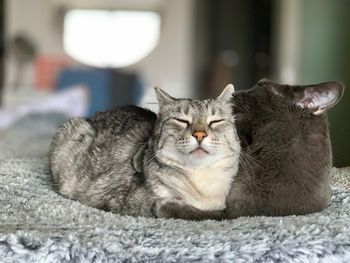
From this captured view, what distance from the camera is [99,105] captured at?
11.2ft

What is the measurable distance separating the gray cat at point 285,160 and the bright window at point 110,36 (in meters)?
3.35

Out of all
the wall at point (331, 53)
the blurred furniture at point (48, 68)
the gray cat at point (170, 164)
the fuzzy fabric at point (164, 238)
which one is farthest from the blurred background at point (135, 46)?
the fuzzy fabric at point (164, 238)

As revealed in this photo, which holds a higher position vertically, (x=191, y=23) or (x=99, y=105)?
(x=191, y=23)

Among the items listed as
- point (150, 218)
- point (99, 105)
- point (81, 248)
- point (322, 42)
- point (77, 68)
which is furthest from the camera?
point (77, 68)

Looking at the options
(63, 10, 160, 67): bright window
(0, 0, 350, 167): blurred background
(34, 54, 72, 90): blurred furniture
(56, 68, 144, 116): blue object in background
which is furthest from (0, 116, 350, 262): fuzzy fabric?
(63, 10, 160, 67): bright window

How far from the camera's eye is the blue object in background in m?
3.42

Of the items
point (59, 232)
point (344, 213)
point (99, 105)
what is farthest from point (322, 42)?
point (59, 232)

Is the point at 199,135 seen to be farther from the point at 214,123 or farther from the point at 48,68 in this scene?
the point at 48,68

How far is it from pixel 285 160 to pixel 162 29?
11.4ft

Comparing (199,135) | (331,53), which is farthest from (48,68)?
(199,135)

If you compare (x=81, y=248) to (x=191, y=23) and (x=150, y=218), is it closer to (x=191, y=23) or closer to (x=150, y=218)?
(x=150, y=218)

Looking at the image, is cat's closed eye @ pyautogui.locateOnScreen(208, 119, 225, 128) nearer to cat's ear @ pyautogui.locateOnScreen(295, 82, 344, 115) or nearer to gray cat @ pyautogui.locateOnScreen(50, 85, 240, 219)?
gray cat @ pyautogui.locateOnScreen(50, 85, 240, 219)

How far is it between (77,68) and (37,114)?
143 cm

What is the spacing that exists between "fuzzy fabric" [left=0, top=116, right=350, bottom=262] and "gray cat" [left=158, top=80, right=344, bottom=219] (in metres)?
0.04
